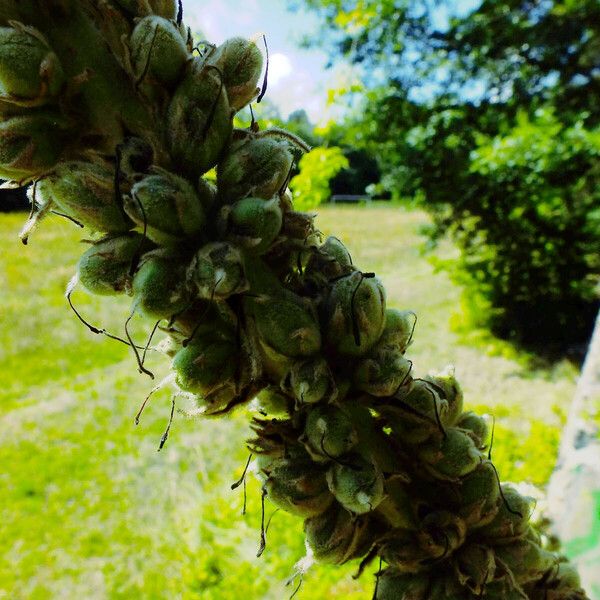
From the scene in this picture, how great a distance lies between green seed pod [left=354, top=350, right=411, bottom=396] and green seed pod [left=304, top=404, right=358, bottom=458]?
0.22ft

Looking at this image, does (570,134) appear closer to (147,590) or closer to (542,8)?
(542,8)

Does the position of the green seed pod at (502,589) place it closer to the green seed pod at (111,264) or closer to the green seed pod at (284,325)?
the green seed pod at (284,325)

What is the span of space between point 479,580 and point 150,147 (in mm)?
941

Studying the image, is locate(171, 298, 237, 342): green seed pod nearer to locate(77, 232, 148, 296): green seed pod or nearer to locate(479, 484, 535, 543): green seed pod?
locate(77, 232, 148, 296): green seed pod

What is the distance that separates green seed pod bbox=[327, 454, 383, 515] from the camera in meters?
0.96

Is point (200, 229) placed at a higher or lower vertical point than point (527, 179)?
higher

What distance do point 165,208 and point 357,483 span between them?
1.70ft

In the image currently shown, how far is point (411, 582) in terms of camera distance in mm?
1132

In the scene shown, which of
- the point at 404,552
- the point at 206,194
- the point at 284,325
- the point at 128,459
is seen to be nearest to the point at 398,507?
the point at 404,552

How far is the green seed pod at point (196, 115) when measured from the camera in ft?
3.01

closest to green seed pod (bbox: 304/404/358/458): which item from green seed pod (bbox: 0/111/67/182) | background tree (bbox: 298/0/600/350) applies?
green seed pod (bbox: 0/111/67/182)

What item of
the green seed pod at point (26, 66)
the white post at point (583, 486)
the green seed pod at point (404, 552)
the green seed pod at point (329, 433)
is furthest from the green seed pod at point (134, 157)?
the white post at point (583, 486)

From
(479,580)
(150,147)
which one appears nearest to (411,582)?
(479,580)

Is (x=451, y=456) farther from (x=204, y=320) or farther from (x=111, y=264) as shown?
(x=111, y=264)
